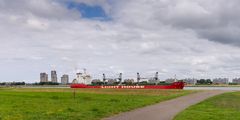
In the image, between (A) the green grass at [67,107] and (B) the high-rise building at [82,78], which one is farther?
(B) the high-rise building at [82,78]

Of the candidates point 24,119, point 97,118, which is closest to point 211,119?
point 97,118

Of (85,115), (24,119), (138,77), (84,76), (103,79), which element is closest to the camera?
(24,119)

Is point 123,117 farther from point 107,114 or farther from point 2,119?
point 2,119

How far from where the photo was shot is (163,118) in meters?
24.1

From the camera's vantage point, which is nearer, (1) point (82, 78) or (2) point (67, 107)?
(2) point (67, 107)

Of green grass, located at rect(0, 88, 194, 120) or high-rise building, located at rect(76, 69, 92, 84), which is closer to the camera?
green grass, located at rect(0, 88, 194, 120)

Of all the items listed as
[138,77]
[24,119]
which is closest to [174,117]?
[24,119]

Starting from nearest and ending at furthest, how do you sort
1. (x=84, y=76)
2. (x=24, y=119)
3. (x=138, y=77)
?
(x=24, y=119)
(x=84, y=76)
(x=138, y=77)

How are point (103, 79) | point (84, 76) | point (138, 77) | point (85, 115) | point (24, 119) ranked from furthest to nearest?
point (103, 79)
point (138, 77)
point (84, 76)
point (85, 115)
point (24, 119)

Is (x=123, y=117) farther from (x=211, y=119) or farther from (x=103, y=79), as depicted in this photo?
(x=103, y=79)

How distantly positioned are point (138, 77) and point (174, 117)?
153358 mm

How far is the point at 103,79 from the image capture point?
191 m

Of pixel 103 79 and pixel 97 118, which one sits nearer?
pixel 97 118

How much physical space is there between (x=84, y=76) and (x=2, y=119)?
451 ft
